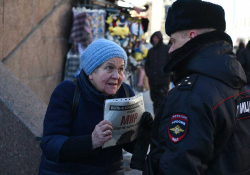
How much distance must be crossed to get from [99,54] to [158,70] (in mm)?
5472

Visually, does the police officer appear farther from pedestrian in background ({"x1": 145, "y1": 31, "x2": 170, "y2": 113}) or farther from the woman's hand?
pedestrian in background ({"x1": 145, "y1": 31, "x2": 170, "y2": 113})

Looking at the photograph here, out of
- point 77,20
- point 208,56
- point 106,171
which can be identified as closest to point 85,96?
point 106,171

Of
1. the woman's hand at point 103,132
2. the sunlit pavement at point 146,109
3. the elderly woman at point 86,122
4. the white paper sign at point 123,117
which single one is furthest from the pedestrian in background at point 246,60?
the woman's hand at point 103,132

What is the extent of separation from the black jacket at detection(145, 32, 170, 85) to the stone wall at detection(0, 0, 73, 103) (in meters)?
2.05

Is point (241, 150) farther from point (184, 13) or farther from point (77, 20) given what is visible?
point (77, 20)

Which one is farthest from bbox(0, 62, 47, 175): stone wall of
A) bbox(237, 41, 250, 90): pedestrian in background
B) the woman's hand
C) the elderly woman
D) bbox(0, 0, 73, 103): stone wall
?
bbox(237, 41, 250, 90): pedestrian in background

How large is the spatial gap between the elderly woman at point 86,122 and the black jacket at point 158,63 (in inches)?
207

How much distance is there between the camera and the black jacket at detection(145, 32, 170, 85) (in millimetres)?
7645

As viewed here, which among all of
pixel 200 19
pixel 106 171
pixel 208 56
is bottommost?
pixel 106 171

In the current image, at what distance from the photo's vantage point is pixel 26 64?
205 inches

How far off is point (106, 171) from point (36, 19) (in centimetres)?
384

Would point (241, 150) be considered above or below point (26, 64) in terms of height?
above

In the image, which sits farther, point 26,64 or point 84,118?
point 26,64

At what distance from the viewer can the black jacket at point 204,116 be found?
1.53m
